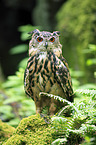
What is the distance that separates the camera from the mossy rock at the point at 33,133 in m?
2.26

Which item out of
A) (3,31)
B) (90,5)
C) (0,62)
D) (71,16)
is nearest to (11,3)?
(3,31)

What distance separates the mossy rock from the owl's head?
852 millimetres

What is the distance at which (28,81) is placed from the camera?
2.86 metres

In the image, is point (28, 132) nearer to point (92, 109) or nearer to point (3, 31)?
point (92, 109)

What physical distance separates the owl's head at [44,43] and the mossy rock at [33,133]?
85cm

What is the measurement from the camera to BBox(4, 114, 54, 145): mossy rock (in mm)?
2258

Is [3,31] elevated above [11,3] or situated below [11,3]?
below

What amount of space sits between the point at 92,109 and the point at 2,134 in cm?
124

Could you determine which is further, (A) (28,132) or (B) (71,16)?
(B) (71,16)

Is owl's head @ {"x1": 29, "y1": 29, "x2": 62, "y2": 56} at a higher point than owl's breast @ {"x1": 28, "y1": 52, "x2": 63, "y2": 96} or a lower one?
higher

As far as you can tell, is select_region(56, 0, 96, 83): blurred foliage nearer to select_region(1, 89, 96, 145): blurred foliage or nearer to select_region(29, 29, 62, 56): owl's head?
select_region(29, 29, 62, 56): owl's head

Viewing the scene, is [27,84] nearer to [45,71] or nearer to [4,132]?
[45,71]

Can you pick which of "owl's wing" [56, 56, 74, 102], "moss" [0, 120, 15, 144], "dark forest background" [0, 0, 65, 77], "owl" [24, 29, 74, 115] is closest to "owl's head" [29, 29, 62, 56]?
"owl" [24, 29, 74, 115]


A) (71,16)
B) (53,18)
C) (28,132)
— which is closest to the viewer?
(28,132)
